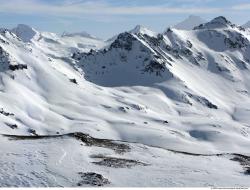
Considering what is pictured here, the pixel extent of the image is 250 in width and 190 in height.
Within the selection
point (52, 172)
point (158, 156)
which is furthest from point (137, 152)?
point (52, 172)

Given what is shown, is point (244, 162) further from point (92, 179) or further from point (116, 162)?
point (92, 179)

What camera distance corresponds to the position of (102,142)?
205 feet

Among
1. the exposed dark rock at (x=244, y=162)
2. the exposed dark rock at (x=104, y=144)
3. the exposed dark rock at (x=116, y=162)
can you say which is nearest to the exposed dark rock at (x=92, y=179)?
the exposed dark rock at (x=116, y=162)

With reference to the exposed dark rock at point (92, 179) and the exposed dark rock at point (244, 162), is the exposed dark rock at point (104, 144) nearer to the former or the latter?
the exposed dark rock at point (92, 179)

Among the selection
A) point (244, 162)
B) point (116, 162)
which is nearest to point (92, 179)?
point (116, 162)

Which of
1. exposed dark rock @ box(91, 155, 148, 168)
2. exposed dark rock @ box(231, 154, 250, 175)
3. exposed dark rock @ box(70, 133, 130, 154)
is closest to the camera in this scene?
exposed dark rock @ box(91, 155, 148, 168)

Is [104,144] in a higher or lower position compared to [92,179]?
higher

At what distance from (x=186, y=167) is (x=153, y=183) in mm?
8326

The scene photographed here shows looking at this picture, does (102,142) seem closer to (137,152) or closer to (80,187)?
(137,152)

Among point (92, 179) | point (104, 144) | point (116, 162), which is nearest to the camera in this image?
point (92, 179)

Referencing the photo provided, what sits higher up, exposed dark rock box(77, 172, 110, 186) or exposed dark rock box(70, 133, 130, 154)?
exposed dark rock box(70, 133, 130, 154)

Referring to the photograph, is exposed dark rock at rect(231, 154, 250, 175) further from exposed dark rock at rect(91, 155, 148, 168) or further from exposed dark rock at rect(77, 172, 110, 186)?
exposed dark rock at rect(77, 172, 110, 186)

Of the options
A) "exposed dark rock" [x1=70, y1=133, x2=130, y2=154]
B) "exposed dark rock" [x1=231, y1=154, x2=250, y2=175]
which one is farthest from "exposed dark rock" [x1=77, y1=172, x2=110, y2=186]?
"exposed dark rock" [x1=231, y1=154, x2=250, y2=175]

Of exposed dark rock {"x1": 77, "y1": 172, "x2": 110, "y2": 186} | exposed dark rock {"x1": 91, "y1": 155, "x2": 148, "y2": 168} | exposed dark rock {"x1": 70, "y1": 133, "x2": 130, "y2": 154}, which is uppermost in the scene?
exposed dark rock {"x1": 70, "y1": 133, "x2": 130, "y2": 154}
